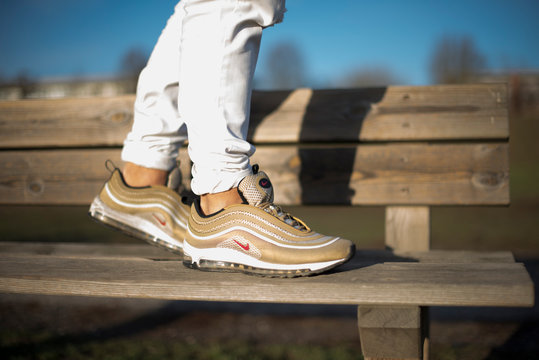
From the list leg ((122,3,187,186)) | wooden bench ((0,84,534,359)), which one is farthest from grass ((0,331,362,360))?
leg ((122,3,187,186))

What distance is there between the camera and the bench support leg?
0.98m

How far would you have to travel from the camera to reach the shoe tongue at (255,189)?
1.13 metres

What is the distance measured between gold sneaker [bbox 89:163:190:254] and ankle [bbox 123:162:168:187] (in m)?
0.04

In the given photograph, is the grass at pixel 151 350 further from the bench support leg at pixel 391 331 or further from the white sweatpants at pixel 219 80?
the white sweatpants at pixel 219 80

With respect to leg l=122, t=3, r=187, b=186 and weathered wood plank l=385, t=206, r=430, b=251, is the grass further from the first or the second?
leg l=122, t=3, r=187, b=186

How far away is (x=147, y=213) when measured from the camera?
1398mm

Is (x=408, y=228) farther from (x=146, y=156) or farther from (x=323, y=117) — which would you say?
(x=146, y=156)

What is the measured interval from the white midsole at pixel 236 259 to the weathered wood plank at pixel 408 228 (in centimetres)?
92

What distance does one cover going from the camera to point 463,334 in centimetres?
250

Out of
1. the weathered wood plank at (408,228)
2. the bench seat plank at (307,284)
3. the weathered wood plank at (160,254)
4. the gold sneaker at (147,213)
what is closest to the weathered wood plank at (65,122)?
the weathered wood plank at (160,254)

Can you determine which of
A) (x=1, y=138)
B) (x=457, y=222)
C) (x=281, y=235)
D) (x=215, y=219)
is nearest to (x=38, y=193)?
(x=1, y=138)

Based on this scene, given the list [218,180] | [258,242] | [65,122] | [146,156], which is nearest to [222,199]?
[218,180]

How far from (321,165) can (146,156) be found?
77 centimetres

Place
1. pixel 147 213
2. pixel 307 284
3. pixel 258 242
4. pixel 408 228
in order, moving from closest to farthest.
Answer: pixel 307 284
pixel 258 242
pixel 147 213
pixel 408 228
